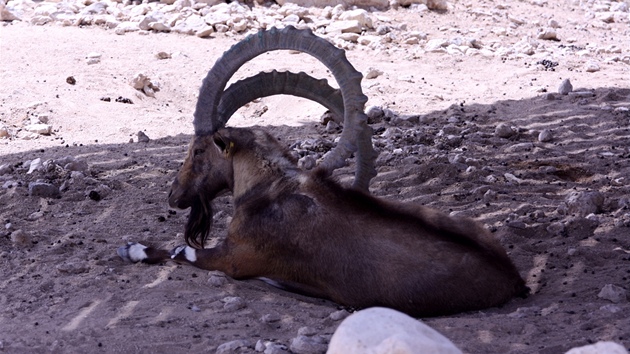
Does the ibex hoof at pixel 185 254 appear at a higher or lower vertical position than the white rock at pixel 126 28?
lower

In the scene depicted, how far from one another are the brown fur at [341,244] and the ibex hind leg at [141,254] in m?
0.17

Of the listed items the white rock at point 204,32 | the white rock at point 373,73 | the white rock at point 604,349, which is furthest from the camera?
the white rock at point 204,32

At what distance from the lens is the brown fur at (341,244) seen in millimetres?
5367

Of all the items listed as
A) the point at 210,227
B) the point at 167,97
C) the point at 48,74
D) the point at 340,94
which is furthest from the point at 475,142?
the point at 48,74

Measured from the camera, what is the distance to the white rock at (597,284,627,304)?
533 cm

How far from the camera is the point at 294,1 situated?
1427 cm

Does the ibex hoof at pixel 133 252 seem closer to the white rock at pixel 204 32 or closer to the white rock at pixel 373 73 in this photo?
the white rock at pixel 373 73

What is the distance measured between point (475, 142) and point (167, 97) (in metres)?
4.21

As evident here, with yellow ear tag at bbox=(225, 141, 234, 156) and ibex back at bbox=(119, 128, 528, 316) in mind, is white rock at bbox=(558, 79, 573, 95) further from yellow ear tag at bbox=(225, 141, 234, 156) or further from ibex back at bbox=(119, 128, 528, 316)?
yellow ear tag at bbox=(225, 141, 234, 156)

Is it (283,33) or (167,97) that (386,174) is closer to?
(283,33)

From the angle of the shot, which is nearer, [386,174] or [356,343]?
[356,343]

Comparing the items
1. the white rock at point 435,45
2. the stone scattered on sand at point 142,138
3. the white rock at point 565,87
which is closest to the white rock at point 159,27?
the white rock at point 435,45

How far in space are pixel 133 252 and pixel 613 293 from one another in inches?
122

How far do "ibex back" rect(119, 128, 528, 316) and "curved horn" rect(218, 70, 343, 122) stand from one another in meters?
0.24
